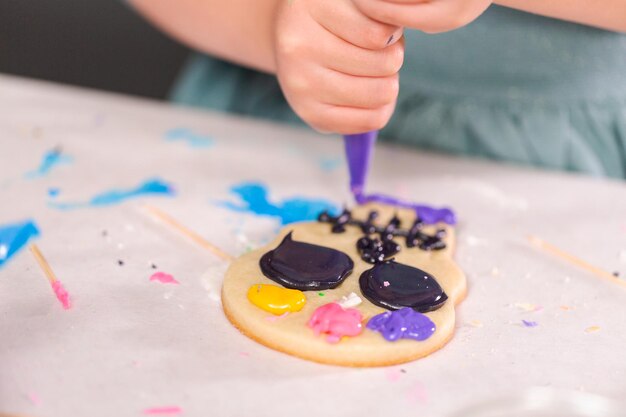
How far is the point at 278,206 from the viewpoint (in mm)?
655

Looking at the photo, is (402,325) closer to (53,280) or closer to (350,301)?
(350,301)

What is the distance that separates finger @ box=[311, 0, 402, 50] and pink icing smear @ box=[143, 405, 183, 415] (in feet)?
0.86

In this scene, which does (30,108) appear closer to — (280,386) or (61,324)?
(61,324)

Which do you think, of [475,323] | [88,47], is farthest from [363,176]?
[88,47]

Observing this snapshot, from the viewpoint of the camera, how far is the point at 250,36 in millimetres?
733

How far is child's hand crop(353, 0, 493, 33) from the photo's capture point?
1.46 ft

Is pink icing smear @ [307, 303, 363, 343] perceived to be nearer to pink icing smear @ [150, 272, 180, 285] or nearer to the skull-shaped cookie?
the skull-shaped cookie

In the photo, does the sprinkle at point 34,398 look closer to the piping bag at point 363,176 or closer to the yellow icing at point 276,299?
the yellow icing at point 276,299

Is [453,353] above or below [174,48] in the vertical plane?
above

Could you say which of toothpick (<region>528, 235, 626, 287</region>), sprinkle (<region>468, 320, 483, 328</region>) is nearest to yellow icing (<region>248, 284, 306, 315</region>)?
sprinkle (<region>468, 320, 483, 328</region>)

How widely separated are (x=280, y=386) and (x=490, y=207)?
12.7 inches

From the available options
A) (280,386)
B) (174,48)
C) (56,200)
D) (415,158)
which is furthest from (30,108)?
(174,48)

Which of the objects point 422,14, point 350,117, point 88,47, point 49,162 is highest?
point 422,14

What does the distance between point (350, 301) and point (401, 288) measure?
34 mm
